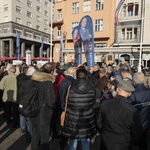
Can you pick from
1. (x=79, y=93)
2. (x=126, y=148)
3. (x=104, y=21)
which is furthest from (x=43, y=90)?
(x=104, y=21)

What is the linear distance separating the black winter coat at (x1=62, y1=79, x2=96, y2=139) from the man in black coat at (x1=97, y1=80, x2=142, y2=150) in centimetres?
52

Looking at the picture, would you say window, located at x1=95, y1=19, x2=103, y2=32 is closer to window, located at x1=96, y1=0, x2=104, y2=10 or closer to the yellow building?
the yellow building

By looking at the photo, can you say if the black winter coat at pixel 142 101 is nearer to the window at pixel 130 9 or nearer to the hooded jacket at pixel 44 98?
the hooded jacket at pixel 44 98

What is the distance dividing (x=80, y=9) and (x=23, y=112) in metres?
28.5

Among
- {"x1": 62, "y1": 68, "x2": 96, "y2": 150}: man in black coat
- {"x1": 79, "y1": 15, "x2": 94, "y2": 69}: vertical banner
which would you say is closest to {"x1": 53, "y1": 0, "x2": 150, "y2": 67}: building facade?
{"x1": 79, "y1": 15, "x2": 94, "y2": 69}: vertical banner

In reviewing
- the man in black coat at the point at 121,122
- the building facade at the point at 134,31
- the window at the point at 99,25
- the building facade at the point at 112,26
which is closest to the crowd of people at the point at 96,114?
the man in black coat at the point at 121,122

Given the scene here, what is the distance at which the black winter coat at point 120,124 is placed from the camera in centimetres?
255

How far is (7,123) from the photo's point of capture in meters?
5.83

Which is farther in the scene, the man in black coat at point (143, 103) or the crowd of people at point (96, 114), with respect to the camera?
the man in black coat at point (143, 103)

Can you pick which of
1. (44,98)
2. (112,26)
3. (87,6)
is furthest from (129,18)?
(44,98)

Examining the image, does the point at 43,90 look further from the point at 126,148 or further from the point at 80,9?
the point at 80,9

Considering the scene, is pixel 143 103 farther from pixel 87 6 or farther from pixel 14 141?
pixel 87 6

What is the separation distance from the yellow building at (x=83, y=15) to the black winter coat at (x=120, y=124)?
22362mm

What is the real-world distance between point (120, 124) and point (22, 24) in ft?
143
